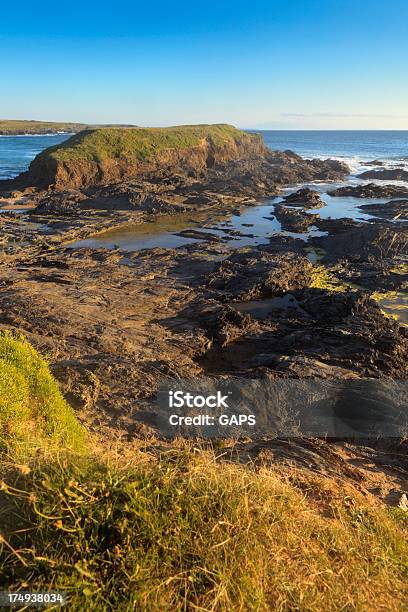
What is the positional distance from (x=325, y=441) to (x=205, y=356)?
17.4 feet

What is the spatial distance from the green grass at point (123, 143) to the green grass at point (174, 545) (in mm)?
49918

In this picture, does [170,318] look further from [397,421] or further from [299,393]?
[397,421]

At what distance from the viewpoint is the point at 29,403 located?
249 inches

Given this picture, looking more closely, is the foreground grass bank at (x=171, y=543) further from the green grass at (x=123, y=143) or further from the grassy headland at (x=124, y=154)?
the green grass at (x=123, y=143)

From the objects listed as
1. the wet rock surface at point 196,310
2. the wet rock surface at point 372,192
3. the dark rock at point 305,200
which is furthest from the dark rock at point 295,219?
the wet rock surface at point 372,192

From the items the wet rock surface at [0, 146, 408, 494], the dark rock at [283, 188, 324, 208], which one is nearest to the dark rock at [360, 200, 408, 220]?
the dark rock at [283, 188, 324, 208]

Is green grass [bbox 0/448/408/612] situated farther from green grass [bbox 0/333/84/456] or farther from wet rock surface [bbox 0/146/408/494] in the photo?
wet rock surface [bbox 0/146/408/494]

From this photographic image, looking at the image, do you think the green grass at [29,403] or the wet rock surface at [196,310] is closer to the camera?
the green grass at [29,403]

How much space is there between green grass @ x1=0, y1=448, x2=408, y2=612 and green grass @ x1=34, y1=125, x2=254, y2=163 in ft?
164

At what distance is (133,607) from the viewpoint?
8.36 feet

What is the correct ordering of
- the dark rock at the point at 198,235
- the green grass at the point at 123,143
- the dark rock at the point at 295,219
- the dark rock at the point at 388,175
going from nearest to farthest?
1. the dark rock at the point at 198,235
2. the dark rock at the point at 295,219
3. the green grass at the point at 123,143
4. the dark rock at the point at 388,175

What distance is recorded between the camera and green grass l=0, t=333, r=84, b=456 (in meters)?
5.63

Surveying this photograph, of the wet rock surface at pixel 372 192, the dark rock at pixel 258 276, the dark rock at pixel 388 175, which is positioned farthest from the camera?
the dark rock at pixel 388 175

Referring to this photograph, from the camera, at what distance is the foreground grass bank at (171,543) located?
2.64m
